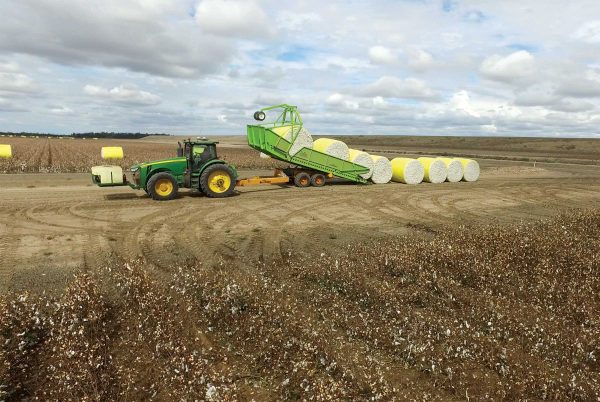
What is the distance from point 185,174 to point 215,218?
3.37m

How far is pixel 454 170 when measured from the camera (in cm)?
2267

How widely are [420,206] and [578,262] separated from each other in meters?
7.45

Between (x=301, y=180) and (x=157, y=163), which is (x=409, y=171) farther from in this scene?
(x=157, y=163)

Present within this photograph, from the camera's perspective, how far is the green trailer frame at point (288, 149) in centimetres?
1791

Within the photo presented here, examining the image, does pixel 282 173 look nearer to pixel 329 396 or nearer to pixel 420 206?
pixel 420 206

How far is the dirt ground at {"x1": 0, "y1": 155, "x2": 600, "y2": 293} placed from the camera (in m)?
8.88

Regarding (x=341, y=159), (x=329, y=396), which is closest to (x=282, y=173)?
(x=341, y=159)

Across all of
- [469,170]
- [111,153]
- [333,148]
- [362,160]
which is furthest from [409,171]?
[111,153]

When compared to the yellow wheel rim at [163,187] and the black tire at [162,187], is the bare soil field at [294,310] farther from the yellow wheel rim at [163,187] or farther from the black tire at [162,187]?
the yellow wheel rim at [163,187]

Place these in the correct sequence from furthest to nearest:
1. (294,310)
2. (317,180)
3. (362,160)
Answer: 1. (362,160)
2. (317,180)
3. (294,310)

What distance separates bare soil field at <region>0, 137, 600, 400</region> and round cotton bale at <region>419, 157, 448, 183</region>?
10.4m

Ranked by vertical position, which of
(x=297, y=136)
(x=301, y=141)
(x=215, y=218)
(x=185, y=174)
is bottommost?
(x=215, y=218)

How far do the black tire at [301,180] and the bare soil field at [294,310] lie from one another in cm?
710

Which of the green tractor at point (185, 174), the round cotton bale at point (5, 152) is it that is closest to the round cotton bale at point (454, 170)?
the green tractor at point (185, 174)
